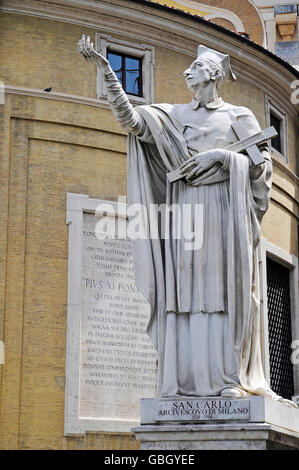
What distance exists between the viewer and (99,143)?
20.1 metres

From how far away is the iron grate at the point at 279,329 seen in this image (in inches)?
884

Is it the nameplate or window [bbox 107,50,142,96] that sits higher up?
window [bbox 107,50,142,96]

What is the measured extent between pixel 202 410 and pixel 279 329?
1487 cm

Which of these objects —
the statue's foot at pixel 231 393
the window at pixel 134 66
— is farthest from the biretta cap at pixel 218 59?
the window at pixel 134 66

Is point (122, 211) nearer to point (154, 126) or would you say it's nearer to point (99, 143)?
point (99, 143)

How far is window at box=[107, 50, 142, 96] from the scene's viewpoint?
821 inches

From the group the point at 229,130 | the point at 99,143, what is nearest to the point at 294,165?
the point at 99,143

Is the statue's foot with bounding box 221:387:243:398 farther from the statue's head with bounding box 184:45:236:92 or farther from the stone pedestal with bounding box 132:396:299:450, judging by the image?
the statue's head with bounding box 184:45:236:92

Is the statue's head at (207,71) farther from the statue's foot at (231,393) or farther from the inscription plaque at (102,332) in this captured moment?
the inscription plaque at (102,332)

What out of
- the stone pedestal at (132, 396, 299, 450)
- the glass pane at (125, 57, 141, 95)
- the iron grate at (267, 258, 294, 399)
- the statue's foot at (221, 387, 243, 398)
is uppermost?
the glass pane at (125, 57, 141, 95)

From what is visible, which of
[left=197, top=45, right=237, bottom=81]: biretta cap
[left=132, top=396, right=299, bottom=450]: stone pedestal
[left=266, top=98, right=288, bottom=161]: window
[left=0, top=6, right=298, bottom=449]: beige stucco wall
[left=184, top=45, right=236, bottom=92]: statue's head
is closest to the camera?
[left=132, top=396, right=299, bottom=450]: stone pedestal

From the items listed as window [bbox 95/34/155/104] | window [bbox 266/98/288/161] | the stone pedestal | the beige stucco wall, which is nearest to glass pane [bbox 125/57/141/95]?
window [bbox 95/34/155/104]

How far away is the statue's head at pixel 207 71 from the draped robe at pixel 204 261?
0.25 metres
